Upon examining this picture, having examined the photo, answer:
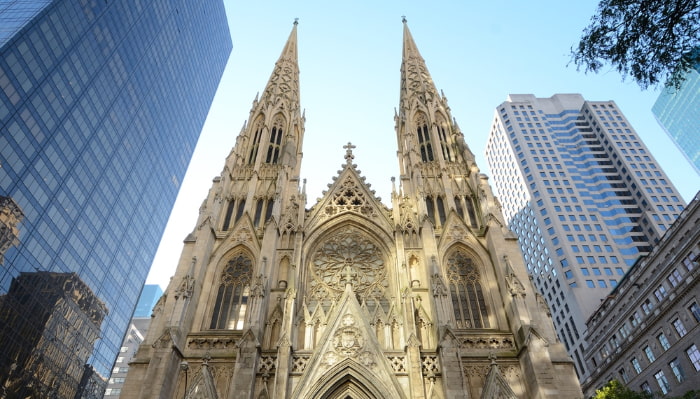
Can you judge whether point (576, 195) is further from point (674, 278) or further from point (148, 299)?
point (148, 299)

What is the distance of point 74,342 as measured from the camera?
1553 inches

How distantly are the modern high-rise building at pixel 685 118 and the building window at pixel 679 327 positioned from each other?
34.3m

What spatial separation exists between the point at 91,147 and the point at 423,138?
1175 inches

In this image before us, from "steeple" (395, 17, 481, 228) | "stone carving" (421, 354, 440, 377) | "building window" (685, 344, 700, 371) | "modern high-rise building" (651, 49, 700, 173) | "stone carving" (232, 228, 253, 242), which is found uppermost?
"modern high-rise building" (651, 49, 700, 173)

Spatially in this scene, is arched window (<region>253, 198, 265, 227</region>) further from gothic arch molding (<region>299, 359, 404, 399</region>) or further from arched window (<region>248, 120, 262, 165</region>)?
gothic arch molding (<region>299, 359, 404, 399</region>)

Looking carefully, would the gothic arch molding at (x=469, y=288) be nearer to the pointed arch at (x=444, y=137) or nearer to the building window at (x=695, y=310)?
the pointed arch at (x=444, y=137)

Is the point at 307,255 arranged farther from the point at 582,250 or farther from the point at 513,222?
the point at 513,222

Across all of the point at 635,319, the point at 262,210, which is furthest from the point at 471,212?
the point at 635,319

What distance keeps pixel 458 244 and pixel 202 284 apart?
14.0m

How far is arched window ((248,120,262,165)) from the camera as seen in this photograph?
30703mm

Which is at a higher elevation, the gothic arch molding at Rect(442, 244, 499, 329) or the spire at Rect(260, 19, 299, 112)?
the spire at Rect(260, 19, 299, 112)

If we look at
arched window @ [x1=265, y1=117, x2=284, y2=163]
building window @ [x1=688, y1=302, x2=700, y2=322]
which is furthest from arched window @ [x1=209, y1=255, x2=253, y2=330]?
building window @ [x1=688, y1=302, x2=700, y2=322]

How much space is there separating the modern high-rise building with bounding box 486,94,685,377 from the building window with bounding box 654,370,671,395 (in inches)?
664

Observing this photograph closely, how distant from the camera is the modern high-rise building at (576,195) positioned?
53.9 m
